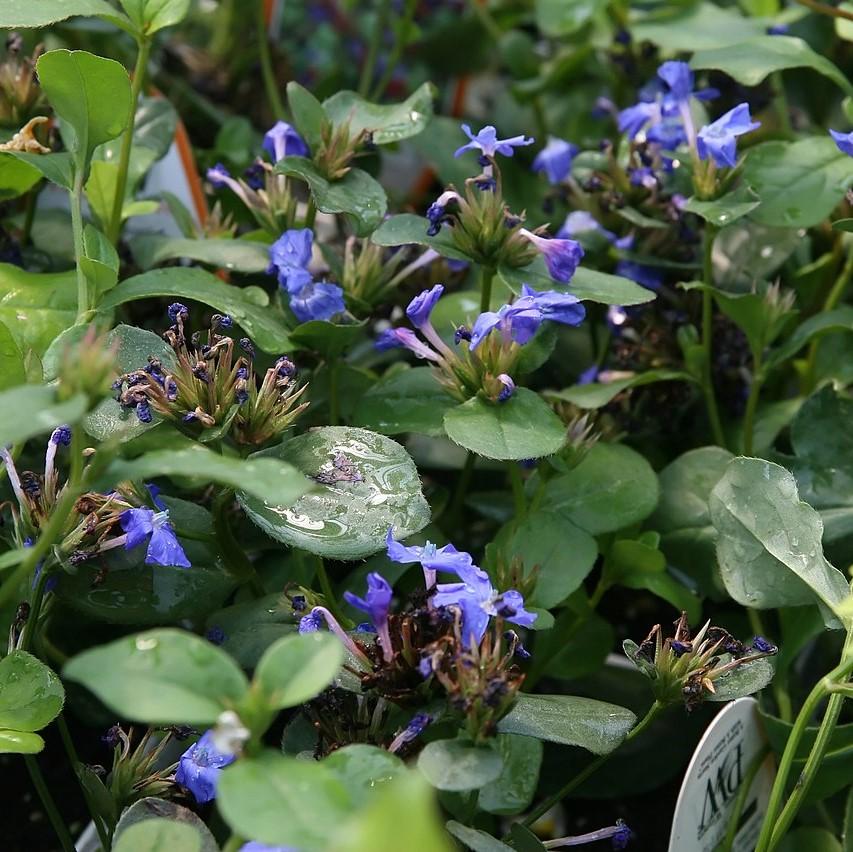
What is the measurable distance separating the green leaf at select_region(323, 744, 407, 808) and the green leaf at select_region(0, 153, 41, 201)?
436 millimetres

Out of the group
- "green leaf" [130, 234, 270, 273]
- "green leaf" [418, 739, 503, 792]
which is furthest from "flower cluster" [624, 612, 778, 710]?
"green leaf" [130, 234, 270, 273]

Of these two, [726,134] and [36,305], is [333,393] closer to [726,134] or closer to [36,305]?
[36,305]

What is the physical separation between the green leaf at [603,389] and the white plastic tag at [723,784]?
20cm

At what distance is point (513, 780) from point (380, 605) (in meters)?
0.15

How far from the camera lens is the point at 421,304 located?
2.01 feet

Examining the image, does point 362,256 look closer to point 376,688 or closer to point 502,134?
point 376,688

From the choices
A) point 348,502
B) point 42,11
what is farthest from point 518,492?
point 42,11

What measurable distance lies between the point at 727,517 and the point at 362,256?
27cm

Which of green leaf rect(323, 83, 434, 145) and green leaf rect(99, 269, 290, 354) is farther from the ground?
green leaf rect(323, 83, 434, 145)

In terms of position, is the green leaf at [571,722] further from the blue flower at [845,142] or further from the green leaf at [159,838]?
the blue flower at [845,142]

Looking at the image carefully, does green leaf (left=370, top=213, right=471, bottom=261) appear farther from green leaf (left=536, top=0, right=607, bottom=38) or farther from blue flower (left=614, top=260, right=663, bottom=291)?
green leaf (left=536, top=0, right=607, bottom=38)

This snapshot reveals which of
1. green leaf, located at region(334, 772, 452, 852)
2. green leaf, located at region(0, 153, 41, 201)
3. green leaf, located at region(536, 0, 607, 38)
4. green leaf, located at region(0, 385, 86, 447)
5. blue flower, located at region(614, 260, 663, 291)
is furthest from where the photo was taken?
green leaf, located at region(536, 0, 607, 38)

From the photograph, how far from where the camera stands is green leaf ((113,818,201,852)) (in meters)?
0.42

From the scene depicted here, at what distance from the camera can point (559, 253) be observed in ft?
2.09
